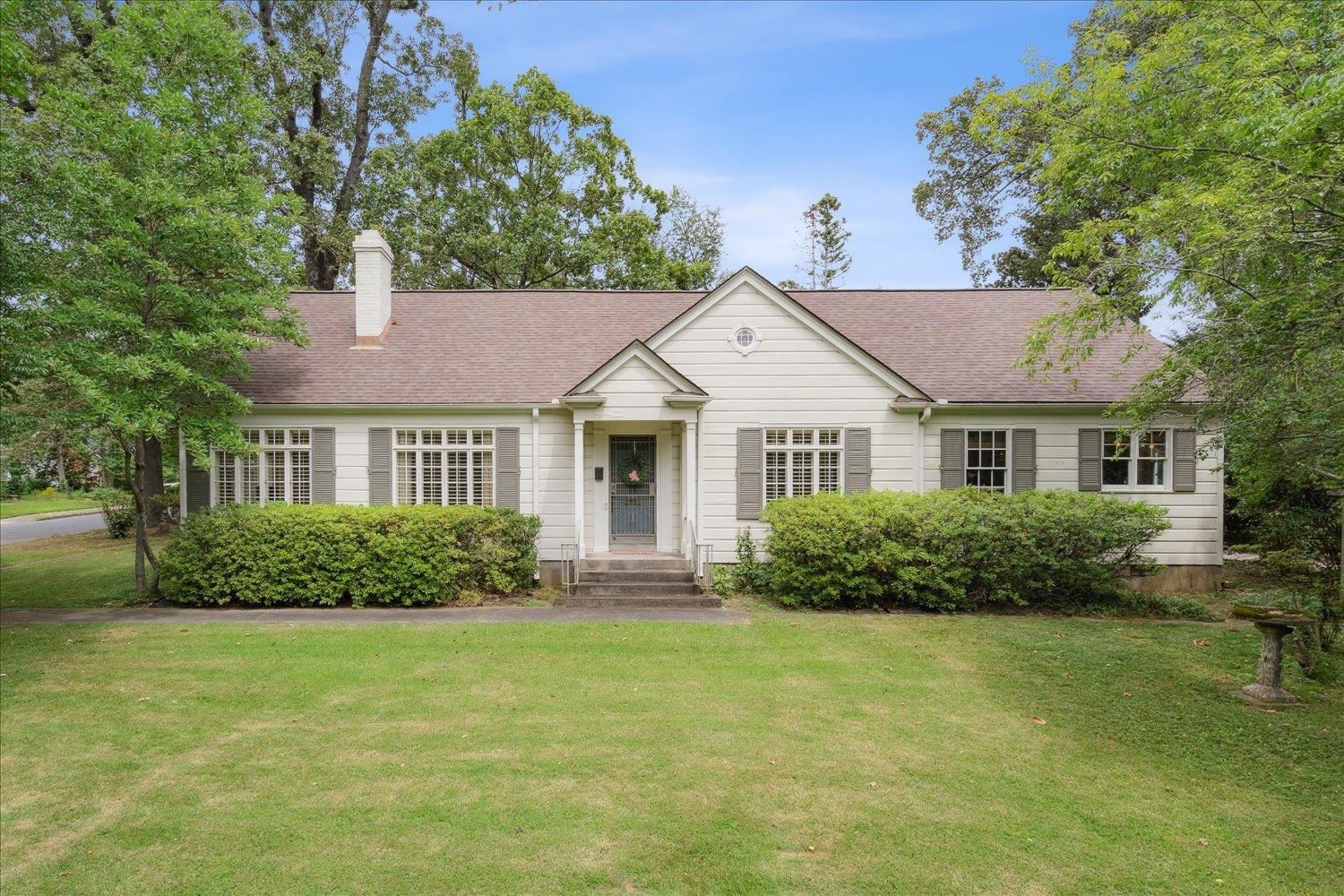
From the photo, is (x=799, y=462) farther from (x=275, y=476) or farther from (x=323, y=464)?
(x=275, y=476)

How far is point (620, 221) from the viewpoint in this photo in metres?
23.4

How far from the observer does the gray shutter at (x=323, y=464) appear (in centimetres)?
1130

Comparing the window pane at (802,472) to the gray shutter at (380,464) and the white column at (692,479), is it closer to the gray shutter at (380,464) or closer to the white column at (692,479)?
the white column at (692,479)

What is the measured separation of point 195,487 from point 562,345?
7.23 meters

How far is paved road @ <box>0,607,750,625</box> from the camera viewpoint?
29.3 ft

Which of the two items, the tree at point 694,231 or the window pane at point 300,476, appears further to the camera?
the tree at point 694,231

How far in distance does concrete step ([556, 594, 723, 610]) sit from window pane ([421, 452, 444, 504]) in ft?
11.0

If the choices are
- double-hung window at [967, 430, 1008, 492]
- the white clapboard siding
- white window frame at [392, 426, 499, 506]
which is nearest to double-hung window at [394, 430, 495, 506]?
white window frame at [392, 426, 499, 506]

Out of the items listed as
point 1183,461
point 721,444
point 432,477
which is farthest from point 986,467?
point 432,477

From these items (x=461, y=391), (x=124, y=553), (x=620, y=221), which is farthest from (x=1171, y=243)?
(x=124, y=553)

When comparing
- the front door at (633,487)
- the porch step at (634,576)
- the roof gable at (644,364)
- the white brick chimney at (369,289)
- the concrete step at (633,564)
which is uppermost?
the white brick chimney at (369,289)

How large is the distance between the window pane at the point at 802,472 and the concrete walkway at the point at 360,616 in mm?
2971

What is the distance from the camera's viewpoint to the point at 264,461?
11359 mm

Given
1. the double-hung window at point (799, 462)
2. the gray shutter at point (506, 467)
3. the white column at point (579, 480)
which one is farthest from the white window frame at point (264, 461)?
the double-hung window at point (799, 462)
